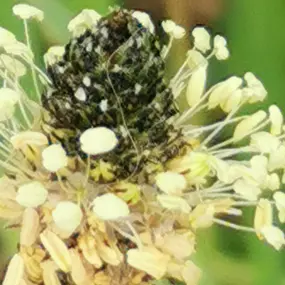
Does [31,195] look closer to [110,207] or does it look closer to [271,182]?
[110,207]

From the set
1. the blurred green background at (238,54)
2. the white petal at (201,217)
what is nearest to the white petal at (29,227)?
the white petal at (201,217)

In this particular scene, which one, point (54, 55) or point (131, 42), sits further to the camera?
point (54, 55)

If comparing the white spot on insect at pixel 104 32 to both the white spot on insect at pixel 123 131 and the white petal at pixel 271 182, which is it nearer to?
the white spot on insect at pixel 123 131

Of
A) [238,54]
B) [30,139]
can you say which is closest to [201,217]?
[30,139]

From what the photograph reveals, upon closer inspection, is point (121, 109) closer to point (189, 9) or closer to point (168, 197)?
point (168, 197)

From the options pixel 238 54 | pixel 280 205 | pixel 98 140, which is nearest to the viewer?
pixel 98 140

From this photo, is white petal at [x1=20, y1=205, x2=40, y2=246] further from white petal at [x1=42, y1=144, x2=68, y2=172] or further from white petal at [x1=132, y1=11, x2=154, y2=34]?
white petal at [x1=132, y1=11, x2=154, y2=34]

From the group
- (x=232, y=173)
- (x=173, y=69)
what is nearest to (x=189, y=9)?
(x=173, y=69)
